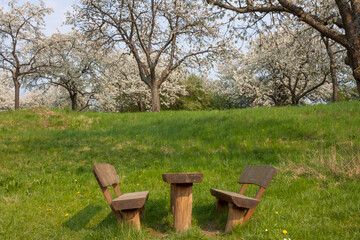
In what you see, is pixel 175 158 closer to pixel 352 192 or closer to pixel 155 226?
pixel 155 226

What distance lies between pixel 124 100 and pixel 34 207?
33.7 meters

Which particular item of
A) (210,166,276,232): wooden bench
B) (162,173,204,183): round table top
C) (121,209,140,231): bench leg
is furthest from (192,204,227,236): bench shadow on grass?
(121,209,140,231): bench leg

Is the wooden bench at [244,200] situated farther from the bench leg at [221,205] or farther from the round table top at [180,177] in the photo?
the round table top at [180,177]

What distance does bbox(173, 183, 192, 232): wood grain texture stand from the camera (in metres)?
4.06

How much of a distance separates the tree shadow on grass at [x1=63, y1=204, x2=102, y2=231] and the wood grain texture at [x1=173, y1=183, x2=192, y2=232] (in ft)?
5.11

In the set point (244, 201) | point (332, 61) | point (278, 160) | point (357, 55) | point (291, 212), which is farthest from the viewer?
point (332, 61)

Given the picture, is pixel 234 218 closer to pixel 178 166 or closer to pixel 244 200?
pixel 244 200

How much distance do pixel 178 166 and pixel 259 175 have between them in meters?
3.40

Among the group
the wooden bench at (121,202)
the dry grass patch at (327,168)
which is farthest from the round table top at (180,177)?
the dry grass patch at (327,168)

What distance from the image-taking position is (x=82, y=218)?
481cm

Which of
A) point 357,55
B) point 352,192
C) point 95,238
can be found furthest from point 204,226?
point 357,55

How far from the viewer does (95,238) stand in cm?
387

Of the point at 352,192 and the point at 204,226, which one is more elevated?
the point at 352,192

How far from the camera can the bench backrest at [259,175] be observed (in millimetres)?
4125
